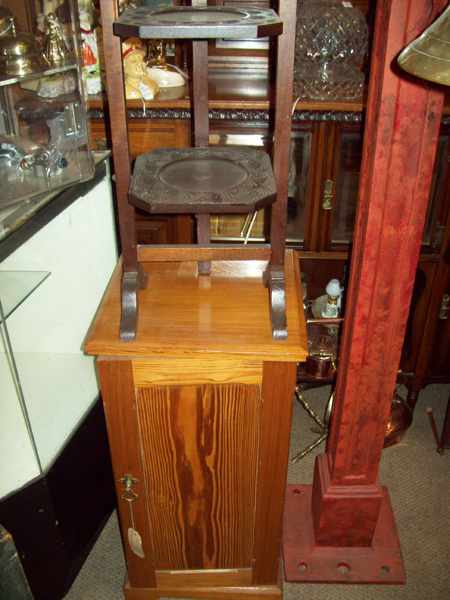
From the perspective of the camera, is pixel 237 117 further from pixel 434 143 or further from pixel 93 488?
pixel 93 488

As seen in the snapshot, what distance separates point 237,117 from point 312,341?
0.83 metres

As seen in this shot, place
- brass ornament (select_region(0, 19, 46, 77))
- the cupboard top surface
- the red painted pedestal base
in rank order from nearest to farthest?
1. the cupboard top surface
2. brass ornament (select_region(0, 19, 46, 77))
3. the red painted pedestal base

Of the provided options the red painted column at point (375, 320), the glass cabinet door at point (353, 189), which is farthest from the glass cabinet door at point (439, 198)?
the red painted column at point (375, 320)

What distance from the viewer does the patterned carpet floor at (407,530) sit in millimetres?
1646

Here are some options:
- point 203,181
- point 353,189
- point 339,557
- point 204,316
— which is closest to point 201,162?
point 203,181

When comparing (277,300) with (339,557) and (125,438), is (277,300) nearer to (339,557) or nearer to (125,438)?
(125,438)

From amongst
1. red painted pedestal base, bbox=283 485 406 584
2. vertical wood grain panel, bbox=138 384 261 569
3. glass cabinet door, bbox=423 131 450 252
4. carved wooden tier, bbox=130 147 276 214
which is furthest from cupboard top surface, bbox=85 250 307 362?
red painted pedestal base, bbox=283 485 406 584

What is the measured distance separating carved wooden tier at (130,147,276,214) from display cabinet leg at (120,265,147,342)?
0.21 m

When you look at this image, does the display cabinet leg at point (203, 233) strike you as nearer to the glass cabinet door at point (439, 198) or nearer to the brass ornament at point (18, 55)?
the brass ornament at point (18, 55)

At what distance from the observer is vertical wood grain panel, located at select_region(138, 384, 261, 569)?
3.97 feet

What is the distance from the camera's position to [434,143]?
3.68 feet

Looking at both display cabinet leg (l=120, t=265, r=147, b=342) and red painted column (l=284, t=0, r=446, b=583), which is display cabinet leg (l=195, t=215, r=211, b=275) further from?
red painted column (l=284, t=0, r=446, b=583)

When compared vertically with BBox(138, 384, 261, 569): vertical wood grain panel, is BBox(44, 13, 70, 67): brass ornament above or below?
above

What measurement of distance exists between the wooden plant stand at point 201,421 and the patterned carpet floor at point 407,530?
0.61 ft
